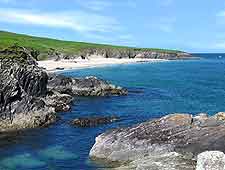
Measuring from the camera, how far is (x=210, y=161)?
71.2 feet

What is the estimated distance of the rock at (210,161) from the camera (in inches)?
851

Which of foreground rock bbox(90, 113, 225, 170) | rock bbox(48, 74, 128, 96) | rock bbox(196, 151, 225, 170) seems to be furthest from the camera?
rock bbox(48, 74, 128, 96)

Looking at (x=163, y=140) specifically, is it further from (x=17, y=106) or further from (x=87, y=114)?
(x=87, y=114)

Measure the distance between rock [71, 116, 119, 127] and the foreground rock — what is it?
16139 millimetres

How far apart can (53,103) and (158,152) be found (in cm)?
3613

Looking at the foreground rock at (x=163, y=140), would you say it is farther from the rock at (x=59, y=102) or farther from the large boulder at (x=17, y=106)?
the rock at (x=59, y=102)

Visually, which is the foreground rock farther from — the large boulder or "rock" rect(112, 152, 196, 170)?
the large boulder

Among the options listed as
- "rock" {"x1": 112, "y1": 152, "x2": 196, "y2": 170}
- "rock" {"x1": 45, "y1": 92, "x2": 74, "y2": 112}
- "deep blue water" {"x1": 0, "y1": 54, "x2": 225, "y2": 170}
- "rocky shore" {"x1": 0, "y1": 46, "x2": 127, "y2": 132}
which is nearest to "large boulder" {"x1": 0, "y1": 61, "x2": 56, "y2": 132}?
"rocky shore" {"x1": 0, "y1": 46, "x2": 127, "y2": 132}

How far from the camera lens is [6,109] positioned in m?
57.2

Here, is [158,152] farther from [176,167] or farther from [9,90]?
[9,90]

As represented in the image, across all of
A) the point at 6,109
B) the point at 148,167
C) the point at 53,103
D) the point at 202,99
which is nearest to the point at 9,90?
the point at 6,109

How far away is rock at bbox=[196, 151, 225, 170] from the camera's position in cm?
2161

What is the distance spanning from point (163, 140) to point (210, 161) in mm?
19314

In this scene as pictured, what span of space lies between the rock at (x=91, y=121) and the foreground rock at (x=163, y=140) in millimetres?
16139
